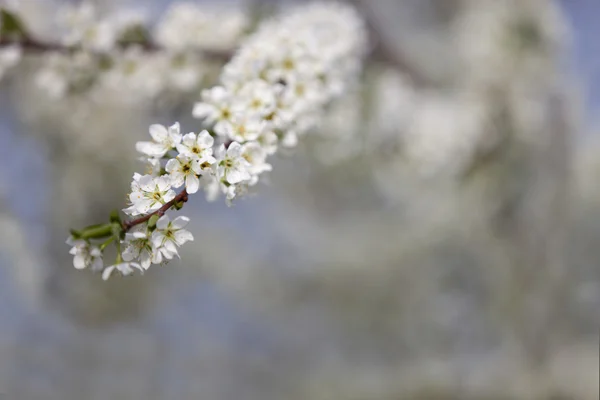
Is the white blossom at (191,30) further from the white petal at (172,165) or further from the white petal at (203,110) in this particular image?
the white petal at (172,165)

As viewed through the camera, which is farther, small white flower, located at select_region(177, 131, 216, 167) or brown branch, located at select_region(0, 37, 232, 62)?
brown branch, located at select_region(0, 37, 232, 62)

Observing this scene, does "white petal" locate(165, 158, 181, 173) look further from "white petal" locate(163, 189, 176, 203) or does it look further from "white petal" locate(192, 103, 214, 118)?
"white petal" locate(192, 103, 214, 118)

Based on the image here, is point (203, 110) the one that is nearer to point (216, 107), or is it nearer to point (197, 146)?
point (216, 107)

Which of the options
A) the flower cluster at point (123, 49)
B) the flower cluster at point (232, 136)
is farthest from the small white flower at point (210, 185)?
the flower cluster at point (123, 49)

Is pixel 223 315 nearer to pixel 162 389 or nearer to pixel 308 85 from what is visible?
pixel 162 389

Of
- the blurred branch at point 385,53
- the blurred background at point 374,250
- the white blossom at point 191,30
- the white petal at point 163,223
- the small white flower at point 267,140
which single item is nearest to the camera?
the white petal at point 163,223

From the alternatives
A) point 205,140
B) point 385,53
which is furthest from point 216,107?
point 385,53

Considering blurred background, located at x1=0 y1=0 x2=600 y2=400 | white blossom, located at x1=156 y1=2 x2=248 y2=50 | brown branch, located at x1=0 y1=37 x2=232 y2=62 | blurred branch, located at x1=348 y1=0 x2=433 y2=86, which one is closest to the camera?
brown branch, located at x1=0 y1=37 x2=232 y2=62

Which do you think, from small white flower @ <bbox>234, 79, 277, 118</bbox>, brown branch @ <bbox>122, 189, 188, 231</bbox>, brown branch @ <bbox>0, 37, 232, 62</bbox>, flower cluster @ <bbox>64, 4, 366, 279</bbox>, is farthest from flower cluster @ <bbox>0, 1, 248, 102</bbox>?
brown branch @ <bbox>122, 189, 188, 231</bbox>

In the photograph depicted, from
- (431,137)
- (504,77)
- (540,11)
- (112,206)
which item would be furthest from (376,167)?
(112,206)
